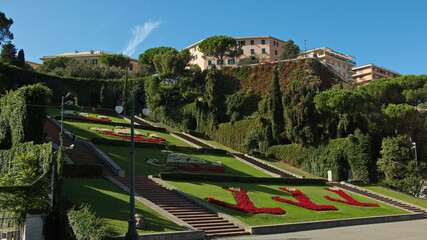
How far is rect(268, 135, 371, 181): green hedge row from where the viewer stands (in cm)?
3631

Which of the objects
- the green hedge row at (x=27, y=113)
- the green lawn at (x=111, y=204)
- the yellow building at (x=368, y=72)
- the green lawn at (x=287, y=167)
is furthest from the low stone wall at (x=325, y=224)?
the yellow building at (x=368, y=72)

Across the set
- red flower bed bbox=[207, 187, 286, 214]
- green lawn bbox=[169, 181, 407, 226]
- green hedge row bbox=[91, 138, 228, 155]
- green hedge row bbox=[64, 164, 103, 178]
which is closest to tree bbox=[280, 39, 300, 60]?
green hedge row bbox=[91, 138, 228, 155]

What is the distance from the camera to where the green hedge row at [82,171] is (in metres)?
22.2

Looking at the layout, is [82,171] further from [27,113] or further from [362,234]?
[362,234]

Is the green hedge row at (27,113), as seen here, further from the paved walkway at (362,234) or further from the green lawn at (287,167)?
the green lawn at (287,167)

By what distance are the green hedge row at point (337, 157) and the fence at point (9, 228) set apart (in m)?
30.6

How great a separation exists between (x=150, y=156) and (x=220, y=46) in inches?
2023

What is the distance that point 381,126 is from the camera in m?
41.6

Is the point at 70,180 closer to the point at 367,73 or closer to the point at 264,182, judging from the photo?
the point at 264,182

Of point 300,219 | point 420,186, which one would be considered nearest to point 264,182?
point 300,219

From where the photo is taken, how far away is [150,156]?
33656 mm

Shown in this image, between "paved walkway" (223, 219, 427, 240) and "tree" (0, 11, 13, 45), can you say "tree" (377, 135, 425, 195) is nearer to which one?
"paved walkway" (223, 219, 427, 240)

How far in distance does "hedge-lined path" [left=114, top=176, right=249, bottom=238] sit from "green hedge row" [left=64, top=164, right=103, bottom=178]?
1569mm

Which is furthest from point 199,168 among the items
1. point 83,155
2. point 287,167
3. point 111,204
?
point 111,204
